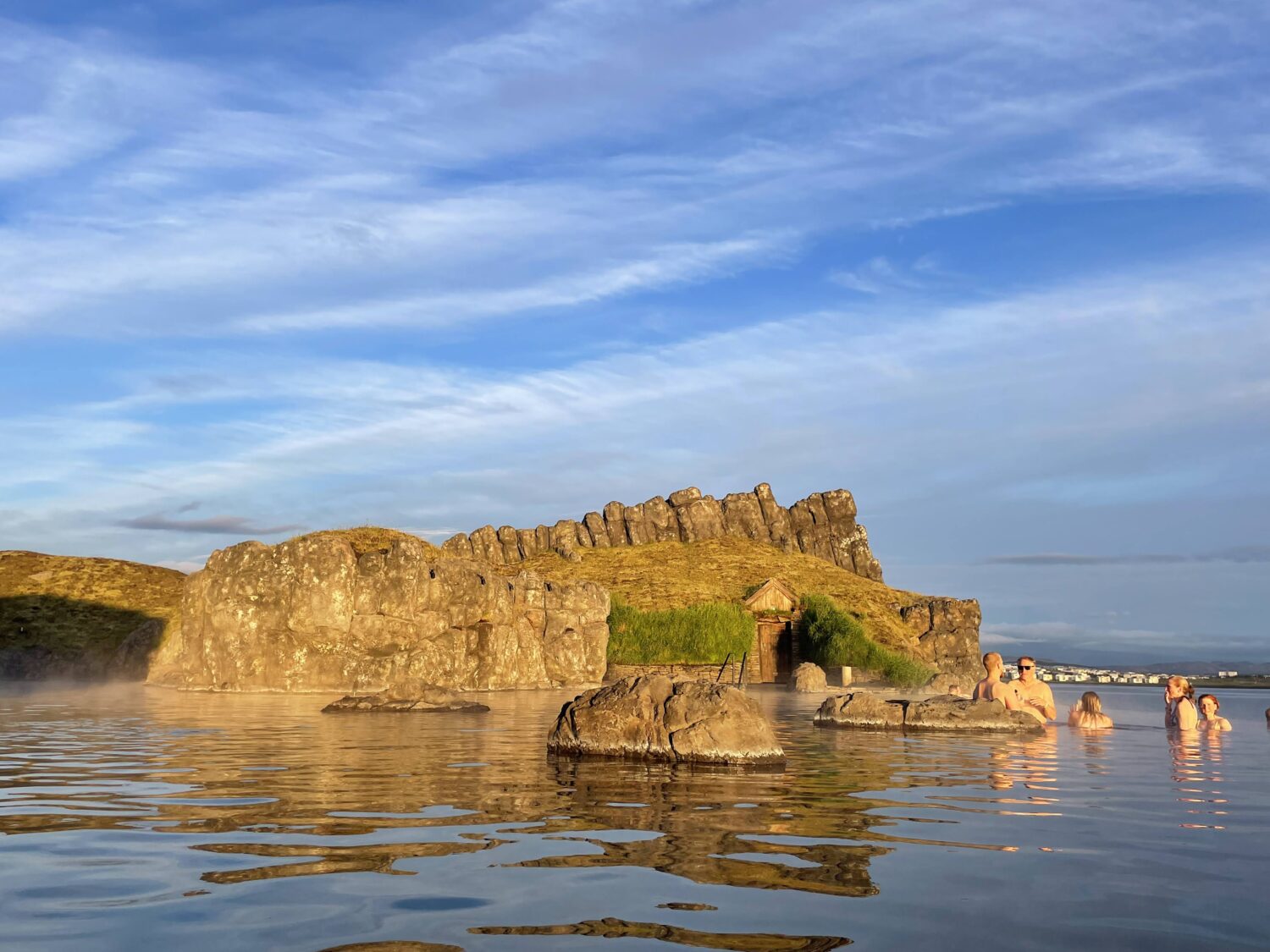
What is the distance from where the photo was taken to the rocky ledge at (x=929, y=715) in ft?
60.2

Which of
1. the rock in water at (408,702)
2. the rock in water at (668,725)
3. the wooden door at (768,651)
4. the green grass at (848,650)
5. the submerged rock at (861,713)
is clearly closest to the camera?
the rock in water at (668,725)

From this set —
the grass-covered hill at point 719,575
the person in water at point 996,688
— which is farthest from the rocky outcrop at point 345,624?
the grass-covered hill at point 719,575

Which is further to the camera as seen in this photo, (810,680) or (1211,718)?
(810,680)

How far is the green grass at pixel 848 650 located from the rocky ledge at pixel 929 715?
33522 millimetres

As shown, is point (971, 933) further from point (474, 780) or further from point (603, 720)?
point (603, 720)

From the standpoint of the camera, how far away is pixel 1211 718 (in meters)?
21.7

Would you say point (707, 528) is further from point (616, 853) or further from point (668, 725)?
point (616, 853)

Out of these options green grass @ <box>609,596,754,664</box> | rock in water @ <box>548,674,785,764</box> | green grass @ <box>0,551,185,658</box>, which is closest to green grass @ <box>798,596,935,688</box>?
green grass @ <box>609,596,754,664</box>

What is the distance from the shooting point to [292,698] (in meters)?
30.9

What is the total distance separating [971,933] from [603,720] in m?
8.42

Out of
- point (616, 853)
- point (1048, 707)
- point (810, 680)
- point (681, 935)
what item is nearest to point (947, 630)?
point (810, 680)

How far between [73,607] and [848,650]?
41.6m

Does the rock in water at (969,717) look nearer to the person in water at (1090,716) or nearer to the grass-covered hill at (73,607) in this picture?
the person in water at (1090,716)

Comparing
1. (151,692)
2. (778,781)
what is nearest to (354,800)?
(778,781)
